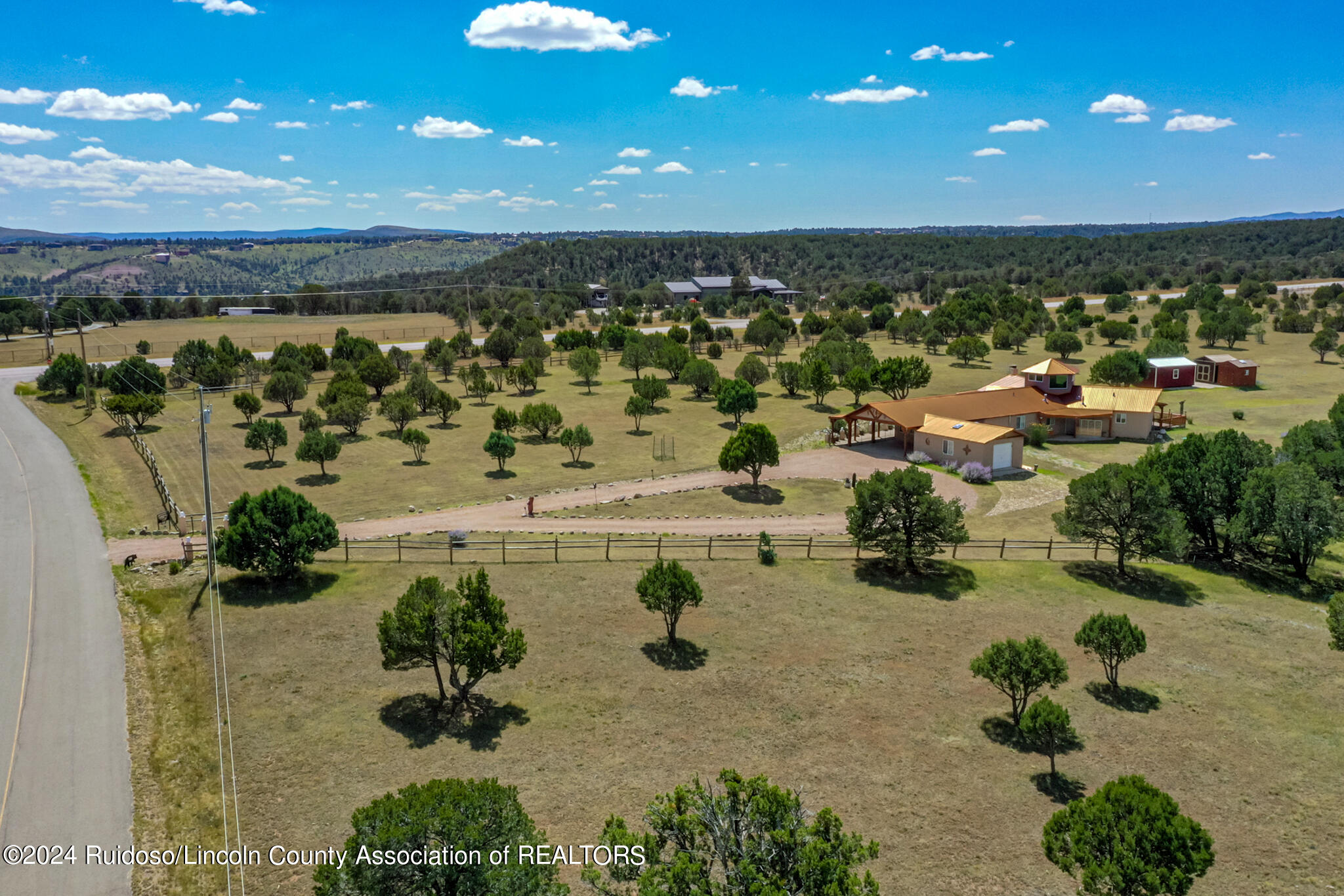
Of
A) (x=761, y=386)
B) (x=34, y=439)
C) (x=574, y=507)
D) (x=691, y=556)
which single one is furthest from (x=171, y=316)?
(x=691, y=556)

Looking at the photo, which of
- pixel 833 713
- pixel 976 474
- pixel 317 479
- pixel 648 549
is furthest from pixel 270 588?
pixel 976 474

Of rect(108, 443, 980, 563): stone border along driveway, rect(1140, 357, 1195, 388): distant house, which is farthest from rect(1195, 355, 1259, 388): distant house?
rect(108, 443, 980, 563): stone border along driveway

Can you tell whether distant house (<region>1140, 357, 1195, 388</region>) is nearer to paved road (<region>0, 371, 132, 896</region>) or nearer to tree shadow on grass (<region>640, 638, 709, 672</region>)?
tree shadow on grass (<region>640, 638, 709, 672</region>)

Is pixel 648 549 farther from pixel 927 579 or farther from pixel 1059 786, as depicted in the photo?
pixel 1059 786

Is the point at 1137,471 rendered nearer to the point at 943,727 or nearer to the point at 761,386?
the point at 943,727

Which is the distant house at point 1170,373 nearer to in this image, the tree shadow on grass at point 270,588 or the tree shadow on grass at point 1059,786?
the tree shadow on grass at point 1059,786

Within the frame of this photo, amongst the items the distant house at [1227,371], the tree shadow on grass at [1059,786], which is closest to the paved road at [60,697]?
the tree shadow on grass at [1059,786]
